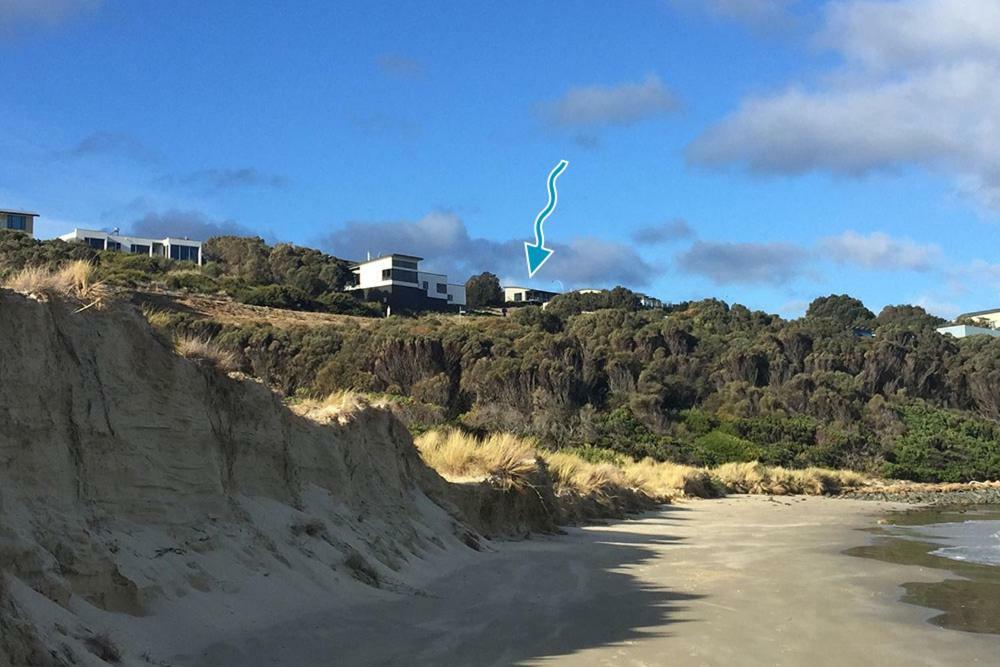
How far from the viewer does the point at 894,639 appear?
988 centimetres

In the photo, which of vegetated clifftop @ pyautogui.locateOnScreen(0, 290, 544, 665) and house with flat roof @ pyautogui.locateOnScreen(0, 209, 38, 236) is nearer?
vegetated clifftop @ pyautogui.locateOnScreen(0, 290, 544, 665)

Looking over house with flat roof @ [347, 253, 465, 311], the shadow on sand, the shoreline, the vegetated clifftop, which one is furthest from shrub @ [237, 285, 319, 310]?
the vegetated clifftop

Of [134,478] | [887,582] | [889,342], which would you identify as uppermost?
[889,342]

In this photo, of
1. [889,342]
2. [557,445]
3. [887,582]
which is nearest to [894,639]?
[887,582]

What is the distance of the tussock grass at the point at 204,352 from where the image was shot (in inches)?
434

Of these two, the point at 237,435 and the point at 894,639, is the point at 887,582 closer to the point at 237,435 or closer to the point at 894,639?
the point at 894,639

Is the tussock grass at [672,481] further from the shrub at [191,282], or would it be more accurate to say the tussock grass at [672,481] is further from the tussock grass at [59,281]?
the shrub at [191,282]

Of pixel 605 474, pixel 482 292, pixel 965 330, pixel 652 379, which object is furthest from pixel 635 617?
pixel 965 330

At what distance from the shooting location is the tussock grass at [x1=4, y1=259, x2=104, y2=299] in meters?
8.89

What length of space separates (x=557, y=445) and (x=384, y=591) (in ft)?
95.5

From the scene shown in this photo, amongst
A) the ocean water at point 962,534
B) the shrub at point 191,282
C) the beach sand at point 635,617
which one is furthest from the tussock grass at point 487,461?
the shrub at point 191,282

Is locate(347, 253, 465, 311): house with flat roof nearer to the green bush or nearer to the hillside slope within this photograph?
the green bush

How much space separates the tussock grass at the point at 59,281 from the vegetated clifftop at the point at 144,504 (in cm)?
21

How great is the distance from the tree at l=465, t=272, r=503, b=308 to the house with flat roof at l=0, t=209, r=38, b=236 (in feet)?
128
